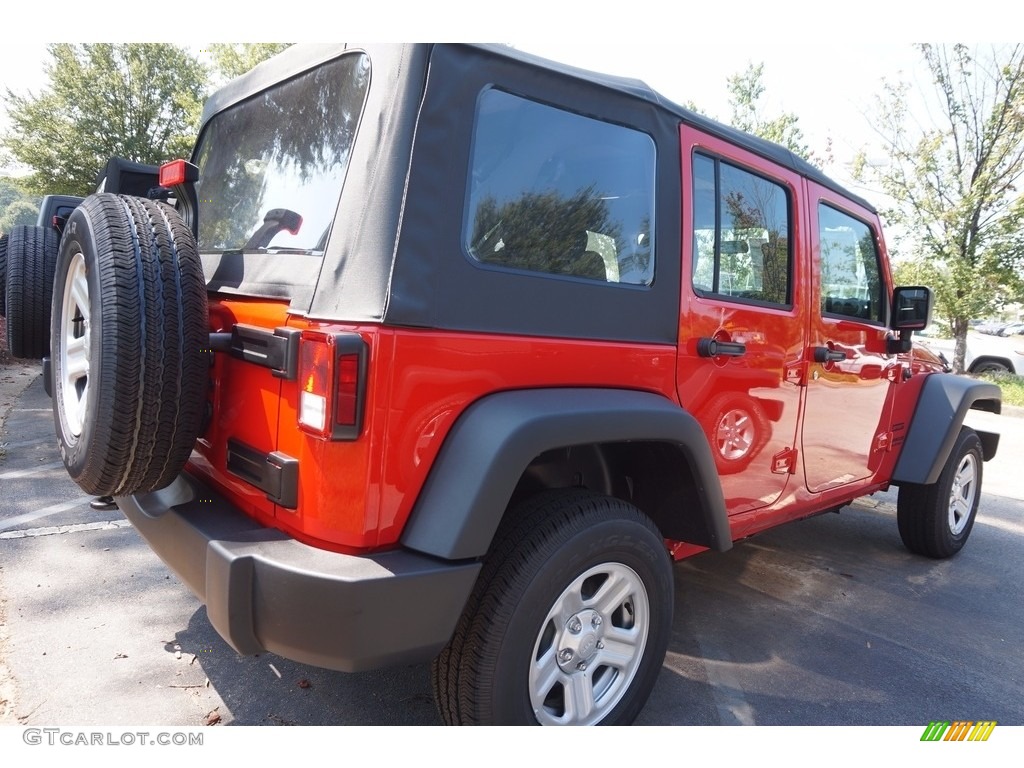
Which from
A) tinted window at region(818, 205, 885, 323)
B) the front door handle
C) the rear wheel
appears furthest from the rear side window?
the rear wheel

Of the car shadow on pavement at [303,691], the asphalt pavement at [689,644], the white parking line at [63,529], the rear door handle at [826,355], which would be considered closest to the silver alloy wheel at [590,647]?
the asphalt pavement at [689,644]

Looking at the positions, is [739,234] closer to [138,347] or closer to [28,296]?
[138,347]

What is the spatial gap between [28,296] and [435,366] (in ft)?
7.58

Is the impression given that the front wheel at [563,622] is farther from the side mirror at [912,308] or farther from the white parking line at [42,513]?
the white parking line at [42,513]

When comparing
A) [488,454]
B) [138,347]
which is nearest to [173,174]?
[138,347]

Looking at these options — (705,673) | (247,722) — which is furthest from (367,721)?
(705,673)

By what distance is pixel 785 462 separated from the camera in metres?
2.85

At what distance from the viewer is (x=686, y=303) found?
234cm

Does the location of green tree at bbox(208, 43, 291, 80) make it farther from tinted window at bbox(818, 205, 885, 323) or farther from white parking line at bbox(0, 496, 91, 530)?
tinted window at bbox(818, 205, 885, 323)

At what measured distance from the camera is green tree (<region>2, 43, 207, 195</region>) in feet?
55.5

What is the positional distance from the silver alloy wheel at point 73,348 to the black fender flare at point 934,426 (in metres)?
3.82

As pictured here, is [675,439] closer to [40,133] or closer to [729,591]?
[729,591]

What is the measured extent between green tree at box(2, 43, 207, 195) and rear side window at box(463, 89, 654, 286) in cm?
1734
